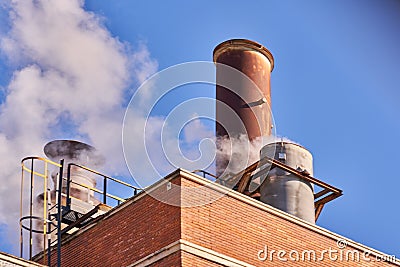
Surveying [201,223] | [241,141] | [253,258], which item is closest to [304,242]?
[253,258]

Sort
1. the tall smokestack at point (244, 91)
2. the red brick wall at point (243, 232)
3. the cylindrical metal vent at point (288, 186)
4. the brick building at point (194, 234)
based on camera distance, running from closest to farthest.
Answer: the brick building at point (194, 234) < the red brick wall at point (243, 232) < the cylindrical metal vent at point (288, 186) < the tall smokestack at point (244, 91)

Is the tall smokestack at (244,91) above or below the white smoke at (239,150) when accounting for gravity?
above

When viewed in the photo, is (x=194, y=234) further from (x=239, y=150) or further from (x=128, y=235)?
(x=239, y=150)

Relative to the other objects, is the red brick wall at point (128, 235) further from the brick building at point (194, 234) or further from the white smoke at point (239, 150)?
the white smoke at point (239, 150)

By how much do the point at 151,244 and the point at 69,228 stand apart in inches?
127

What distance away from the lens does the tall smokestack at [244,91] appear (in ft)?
75.2

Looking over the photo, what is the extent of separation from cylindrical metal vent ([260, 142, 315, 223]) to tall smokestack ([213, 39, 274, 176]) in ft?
6.64

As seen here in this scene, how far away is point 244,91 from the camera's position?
23406 mm

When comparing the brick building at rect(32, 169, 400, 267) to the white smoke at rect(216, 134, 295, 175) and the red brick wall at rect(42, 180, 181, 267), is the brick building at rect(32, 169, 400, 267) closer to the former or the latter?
the red brick wall at rect(42, 180, 181, 267)

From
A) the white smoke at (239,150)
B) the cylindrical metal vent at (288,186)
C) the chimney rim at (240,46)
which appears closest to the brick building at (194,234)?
the cylindrical metal vent at (288,186)

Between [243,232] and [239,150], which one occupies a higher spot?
[239,150]

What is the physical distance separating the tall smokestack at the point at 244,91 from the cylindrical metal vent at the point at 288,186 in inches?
79.7

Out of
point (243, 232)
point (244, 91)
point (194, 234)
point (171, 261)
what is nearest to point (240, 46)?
point (244, 91)

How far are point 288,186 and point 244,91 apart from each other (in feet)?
13.1
